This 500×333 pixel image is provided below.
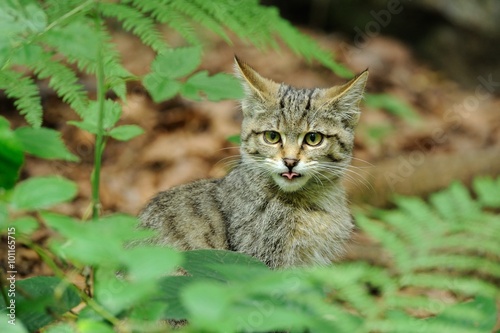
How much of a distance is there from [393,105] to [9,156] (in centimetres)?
767

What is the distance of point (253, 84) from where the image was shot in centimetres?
430

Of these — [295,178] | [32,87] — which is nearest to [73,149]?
[295,178]

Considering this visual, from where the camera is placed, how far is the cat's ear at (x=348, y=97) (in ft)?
14.1

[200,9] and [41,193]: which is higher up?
[200,9]

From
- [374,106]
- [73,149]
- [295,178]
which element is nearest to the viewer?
[295,178]

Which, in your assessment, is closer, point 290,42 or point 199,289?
point 199,289

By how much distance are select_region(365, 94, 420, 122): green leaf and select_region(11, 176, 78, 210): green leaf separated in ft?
24.2

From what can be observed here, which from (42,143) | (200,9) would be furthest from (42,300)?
(200,9)

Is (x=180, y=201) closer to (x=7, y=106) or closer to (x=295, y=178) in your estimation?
(x=295, y=178)

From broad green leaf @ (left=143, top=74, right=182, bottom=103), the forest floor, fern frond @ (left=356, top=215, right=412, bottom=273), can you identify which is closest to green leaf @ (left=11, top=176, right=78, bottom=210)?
broad green leaf @ (left=143, top=74, right=182, bottom=103)

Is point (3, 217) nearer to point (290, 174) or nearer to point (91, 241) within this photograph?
point (91, 241)

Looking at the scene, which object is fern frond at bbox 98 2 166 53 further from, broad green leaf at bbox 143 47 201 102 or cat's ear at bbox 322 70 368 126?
cat's ear at bbox 322 70 368 126

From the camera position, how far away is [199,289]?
1317 millimetres

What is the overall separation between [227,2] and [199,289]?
2.18 meters
